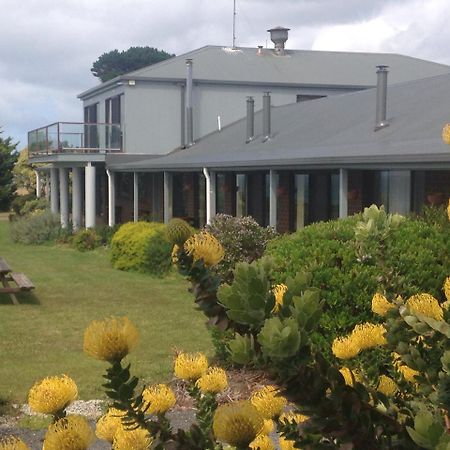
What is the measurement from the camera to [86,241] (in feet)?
90.9

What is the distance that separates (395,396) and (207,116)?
1157 inches

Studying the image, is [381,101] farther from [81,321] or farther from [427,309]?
[427,309]

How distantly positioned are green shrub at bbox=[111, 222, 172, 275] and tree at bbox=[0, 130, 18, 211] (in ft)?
102

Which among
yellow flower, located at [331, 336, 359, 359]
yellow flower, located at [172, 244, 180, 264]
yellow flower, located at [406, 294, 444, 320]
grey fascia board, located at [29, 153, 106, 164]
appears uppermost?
grey fascia board, located at [29, 153, 106, 164]

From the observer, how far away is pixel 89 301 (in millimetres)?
16672

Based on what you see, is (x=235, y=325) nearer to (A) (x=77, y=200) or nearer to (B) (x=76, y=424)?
(B) (x=76, y=424)

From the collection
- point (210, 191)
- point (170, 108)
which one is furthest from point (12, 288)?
point (170, 108)

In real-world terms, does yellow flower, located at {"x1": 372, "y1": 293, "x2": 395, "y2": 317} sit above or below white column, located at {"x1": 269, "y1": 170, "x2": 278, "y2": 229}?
above

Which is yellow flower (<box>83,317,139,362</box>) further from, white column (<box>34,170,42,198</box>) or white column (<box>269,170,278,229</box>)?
white column (<box>34,170,42,198</box>)

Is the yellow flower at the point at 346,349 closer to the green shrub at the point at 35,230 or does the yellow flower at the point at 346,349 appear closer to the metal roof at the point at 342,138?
the metal roof at the point at 342,138

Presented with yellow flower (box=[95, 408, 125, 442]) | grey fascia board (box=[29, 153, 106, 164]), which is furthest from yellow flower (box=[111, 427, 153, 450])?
grey fascia board (box=[29, 153, 106, 164])

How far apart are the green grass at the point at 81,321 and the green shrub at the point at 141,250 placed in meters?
0.42

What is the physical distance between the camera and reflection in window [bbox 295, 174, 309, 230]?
73.3ft

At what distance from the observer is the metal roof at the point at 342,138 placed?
1614cm
